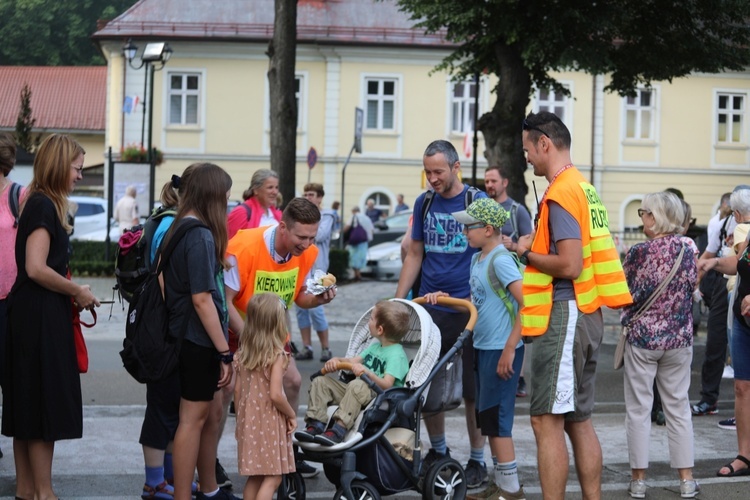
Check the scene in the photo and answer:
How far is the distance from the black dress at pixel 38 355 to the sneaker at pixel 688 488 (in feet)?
11.8

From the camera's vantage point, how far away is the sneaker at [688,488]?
7.06 m

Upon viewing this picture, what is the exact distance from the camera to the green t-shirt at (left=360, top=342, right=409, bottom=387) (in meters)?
6.50

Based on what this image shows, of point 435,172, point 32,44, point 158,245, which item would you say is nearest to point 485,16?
point 435,172

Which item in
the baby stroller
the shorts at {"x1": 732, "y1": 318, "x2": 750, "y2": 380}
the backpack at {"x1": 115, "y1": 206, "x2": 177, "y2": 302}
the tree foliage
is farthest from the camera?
the tree foliage

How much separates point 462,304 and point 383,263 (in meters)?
18.1

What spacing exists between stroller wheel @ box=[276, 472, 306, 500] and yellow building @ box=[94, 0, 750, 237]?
1273 inches

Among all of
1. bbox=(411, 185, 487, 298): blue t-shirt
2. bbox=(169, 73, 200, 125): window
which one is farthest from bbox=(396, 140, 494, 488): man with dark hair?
bbox=(169, 73, 200, 125): window

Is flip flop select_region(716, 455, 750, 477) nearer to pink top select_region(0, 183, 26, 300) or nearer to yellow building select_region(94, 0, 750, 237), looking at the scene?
pink top select_region(0, 183, 26, 300)

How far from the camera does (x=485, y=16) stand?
18125 millimetres

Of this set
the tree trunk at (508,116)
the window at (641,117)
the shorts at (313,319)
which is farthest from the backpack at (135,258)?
the window at (641,117)

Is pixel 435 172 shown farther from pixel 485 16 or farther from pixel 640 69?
pixel 640 69

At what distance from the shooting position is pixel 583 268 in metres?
6.15

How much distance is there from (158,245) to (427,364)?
1.66m

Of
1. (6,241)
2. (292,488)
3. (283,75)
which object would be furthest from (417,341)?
(283,75)
